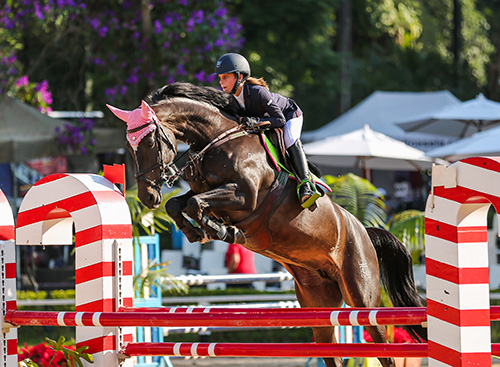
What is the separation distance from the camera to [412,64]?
23375mm

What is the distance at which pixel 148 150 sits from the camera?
4.62 m

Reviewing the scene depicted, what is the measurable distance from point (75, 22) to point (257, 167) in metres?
8.68

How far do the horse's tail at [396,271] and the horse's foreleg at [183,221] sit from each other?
1.71m

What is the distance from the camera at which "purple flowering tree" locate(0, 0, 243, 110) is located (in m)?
A: 11.7

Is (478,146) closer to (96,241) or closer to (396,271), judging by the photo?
(396,271)

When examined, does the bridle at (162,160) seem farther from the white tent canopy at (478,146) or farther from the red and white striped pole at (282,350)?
the white tent canopy at (478,146)

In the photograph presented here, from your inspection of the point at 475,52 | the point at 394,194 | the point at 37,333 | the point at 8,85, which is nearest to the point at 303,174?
the point at 37,333

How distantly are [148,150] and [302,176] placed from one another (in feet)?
3.33

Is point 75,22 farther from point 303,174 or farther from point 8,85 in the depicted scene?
point 303,174

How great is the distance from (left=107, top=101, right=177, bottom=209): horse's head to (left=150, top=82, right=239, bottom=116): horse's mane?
0.43 m

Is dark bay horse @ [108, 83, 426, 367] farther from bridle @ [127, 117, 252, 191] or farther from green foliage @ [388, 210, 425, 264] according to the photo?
green foliage @ [388, 210, 425, 264]

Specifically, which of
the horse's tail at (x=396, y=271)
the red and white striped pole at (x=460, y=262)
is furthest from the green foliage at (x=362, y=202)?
the red and white striped pole at (x=460, y=262)

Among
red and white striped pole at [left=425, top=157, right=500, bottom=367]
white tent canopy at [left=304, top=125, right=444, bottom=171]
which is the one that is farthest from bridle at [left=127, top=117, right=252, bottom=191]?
white tent canopy at [left=304, top=125, right=444, bottom=171]

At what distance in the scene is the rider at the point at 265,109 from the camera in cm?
495
